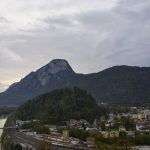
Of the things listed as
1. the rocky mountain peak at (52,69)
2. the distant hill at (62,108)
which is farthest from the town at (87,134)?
the rocky mountain peak at (52,69)

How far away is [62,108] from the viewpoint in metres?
72.1

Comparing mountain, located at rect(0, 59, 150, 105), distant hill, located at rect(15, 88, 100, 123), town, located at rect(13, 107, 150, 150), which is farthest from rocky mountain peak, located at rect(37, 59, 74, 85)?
town, located at rect(13, 107, 150, 150)

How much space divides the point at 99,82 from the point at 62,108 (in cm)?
8128

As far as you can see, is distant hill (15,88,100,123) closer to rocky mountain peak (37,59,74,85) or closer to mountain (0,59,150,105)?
mountain (0,59,150,105)

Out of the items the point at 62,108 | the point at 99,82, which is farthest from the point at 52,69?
the point at 62,108

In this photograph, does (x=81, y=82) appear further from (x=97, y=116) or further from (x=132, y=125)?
(x=132, y=125)

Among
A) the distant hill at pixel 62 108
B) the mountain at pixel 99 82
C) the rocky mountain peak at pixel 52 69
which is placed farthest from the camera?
the rocky mountain peak at pixel 52 69

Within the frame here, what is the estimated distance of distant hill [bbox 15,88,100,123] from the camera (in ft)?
233

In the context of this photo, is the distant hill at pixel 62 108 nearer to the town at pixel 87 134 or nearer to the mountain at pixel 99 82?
the town at pixel 87 134

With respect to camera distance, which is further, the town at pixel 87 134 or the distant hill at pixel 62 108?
the distant hill at pixel 62 108

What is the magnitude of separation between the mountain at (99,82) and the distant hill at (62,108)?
37244 mm

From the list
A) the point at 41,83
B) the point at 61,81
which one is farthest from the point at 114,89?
the point at 41,83

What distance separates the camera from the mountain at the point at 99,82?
12656 centimetres

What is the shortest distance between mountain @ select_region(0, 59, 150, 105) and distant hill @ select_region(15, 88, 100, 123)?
3724cm
